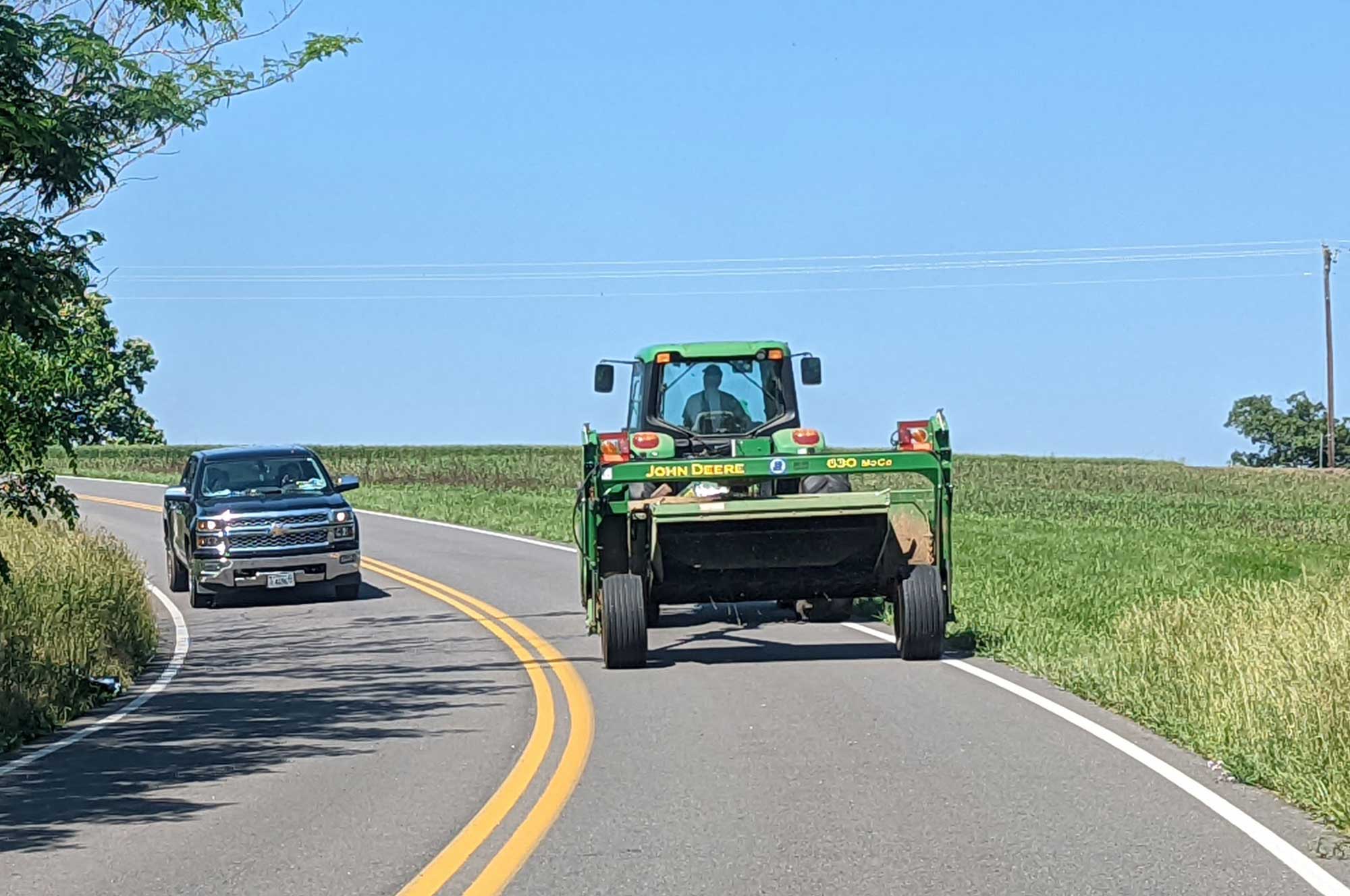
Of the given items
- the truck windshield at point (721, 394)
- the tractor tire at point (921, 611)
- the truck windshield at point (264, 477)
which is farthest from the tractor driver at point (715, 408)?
the truck windshield at point (264, 477)

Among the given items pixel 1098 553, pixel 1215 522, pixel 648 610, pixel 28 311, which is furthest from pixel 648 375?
pixel 1215 522

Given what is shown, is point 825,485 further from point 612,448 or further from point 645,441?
point 612,448

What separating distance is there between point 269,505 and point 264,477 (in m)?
1.29

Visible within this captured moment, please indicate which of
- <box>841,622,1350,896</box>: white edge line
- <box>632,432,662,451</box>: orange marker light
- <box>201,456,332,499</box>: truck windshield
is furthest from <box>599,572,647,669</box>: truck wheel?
<box>201,456,332,499</box>: truck windshield

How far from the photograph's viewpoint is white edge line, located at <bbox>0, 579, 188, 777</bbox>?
11664mm

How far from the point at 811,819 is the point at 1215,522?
3133cm

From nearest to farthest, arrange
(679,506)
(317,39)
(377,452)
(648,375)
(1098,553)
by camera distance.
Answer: (679,506) → (648,375) → (317,39) → (1098,553) → (377,452)

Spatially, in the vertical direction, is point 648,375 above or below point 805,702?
above

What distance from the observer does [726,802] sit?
30.5 ft

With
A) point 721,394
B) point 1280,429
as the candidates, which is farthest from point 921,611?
point 1280,429

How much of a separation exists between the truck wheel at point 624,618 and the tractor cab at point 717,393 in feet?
9.33

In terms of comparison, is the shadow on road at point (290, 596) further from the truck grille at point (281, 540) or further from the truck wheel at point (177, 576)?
the truck wheel at point (177, 576)

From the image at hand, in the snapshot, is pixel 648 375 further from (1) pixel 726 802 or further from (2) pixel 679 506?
(1) pixel 726 802

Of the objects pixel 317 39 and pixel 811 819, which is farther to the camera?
pixel 317 39
